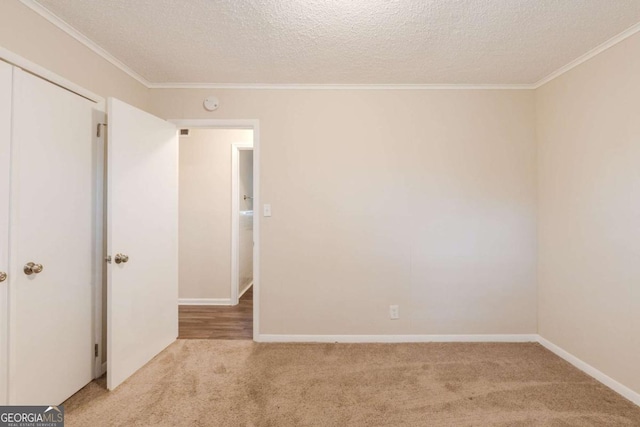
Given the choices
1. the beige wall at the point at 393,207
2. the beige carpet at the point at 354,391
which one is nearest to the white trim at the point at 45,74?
the beige wall at the point at 393,207

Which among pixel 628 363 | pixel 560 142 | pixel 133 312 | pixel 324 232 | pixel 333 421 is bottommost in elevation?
pixel 333 421

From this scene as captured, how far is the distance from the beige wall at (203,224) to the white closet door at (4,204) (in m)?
2.39

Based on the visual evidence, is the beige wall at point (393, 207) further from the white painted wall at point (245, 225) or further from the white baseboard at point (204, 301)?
the white painted wall at point (245, 225)

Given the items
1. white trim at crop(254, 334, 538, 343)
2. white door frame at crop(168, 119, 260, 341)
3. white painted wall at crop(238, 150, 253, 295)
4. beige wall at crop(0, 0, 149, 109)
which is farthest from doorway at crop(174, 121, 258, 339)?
beige wall at crop(0, 0, 149, 109)

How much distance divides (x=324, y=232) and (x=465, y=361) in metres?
1.58

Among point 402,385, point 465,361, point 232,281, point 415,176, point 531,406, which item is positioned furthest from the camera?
point 232,281

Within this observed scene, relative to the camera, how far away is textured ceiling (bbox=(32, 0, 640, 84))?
1691 mm

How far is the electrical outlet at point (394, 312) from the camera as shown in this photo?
277 cm

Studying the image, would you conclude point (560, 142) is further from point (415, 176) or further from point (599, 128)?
point (415, 176)

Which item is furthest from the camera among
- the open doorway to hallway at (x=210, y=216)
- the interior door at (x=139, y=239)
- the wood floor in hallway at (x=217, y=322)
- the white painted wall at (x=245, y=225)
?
the white painted wall at (x=245, y=225)

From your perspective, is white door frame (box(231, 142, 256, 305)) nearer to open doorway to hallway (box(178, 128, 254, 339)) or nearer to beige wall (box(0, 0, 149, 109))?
open doorway to hallway (box(178, 128, 254, 339))

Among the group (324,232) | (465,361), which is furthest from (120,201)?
(465,361)

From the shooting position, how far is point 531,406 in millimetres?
1868

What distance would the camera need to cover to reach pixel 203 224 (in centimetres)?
395
